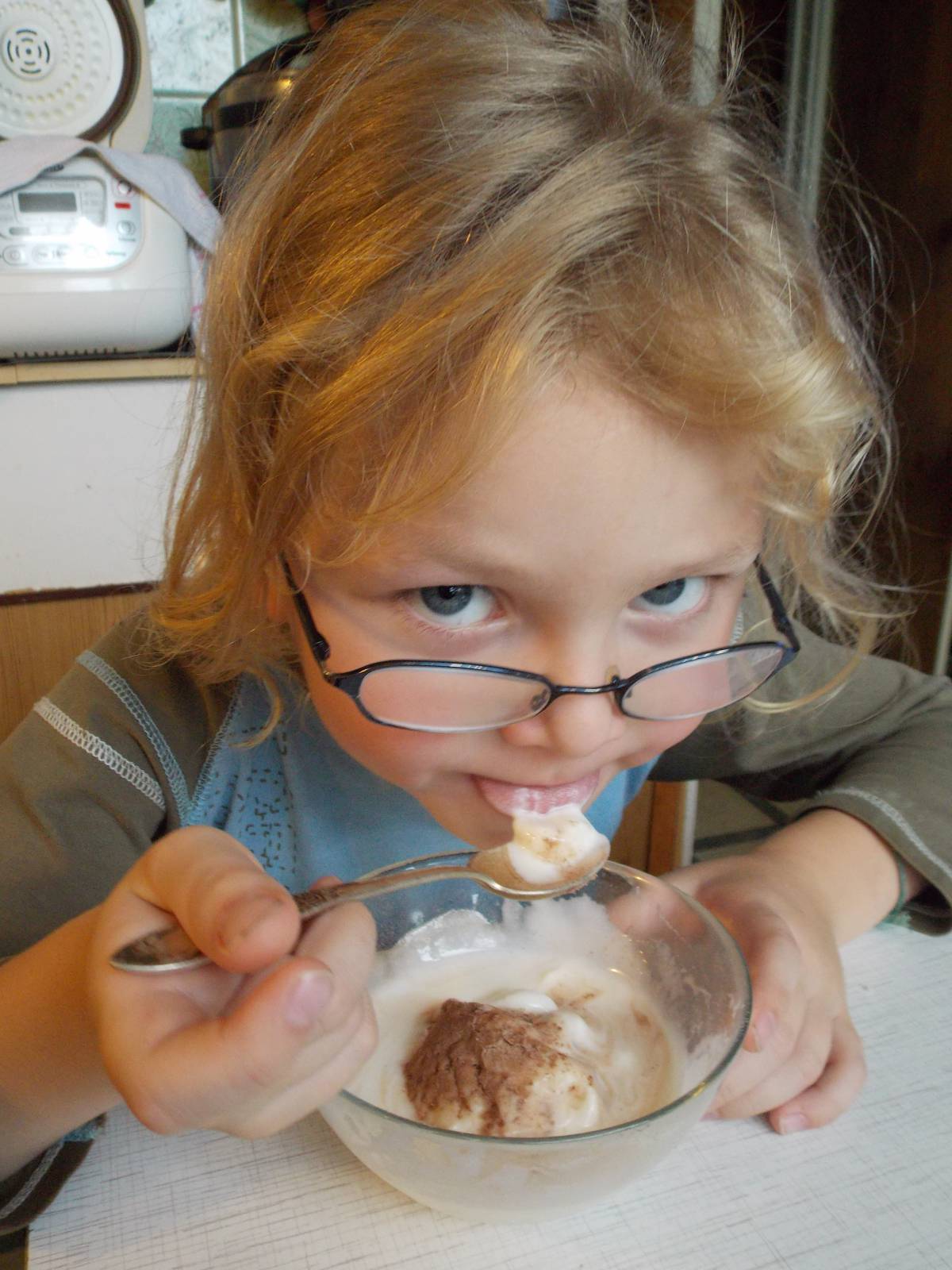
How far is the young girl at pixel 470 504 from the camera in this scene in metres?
0.54

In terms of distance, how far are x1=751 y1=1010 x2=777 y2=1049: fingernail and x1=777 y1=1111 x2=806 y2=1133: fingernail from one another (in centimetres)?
4

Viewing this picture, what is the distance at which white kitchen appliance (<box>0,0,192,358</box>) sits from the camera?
55.4 inches

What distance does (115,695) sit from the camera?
2.66 ft

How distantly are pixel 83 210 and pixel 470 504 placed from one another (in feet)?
3.77

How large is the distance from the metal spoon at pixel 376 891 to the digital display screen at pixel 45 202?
1220mm

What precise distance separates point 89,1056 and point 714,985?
345mm

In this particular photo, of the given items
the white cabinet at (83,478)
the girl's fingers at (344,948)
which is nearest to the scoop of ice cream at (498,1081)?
the girl's fingers at (344,948)

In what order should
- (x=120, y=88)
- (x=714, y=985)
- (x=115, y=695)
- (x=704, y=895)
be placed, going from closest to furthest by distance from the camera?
(x=714, y=985) < (x=704, y=895) < (x=115, y=695) < (x=120, y=88)

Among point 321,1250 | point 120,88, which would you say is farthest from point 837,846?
point 120,88

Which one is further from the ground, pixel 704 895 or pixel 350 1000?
pixel 350 1000

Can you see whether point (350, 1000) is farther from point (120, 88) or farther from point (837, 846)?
point (120, 88)

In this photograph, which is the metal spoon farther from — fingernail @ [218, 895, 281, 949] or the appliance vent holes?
the appliance vent holes

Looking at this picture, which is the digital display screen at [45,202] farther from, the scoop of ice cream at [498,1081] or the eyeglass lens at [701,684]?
the scoop of ice cream at [498,1081]

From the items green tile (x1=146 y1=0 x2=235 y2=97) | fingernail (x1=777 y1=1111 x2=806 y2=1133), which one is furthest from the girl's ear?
green tile (x1=146 y1=0 x2=235 y2=97)
